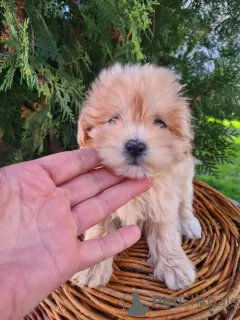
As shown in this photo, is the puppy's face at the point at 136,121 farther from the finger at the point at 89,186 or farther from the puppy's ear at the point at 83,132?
the finger at the point at 89,186

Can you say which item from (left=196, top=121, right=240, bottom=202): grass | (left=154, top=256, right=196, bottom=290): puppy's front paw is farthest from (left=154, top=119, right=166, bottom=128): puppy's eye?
(left=196, top=121, right=240, bottom=202): grass

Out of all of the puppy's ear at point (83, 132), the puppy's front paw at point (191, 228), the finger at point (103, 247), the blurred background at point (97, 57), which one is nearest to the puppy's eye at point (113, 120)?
the puppy's ear at point (83, 132)

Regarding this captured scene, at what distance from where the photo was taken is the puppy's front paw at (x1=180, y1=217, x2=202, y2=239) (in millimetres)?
2297

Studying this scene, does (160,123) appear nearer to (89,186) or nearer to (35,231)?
(89,186)

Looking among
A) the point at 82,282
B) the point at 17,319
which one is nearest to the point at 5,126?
the point at 82,282

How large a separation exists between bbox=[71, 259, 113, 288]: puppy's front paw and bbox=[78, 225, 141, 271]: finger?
0.70 feet

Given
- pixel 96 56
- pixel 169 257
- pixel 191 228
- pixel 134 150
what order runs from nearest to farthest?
pixel 134 150, pixel 169 257, pixel 191 228, pixel 96 56

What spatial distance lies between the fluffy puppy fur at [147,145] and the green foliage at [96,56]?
28cm

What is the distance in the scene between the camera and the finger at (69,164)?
6.22 ft

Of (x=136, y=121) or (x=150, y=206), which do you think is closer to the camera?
(x=136, y=121)

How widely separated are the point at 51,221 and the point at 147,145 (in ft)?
1.96

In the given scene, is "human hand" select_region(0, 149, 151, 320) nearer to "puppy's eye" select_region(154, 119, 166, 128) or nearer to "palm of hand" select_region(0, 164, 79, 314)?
"palm of hand" select_region(0, 164, 79, 314)

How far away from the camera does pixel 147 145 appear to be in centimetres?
167

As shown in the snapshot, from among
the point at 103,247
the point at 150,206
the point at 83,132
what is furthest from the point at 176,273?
the point at 83,132
